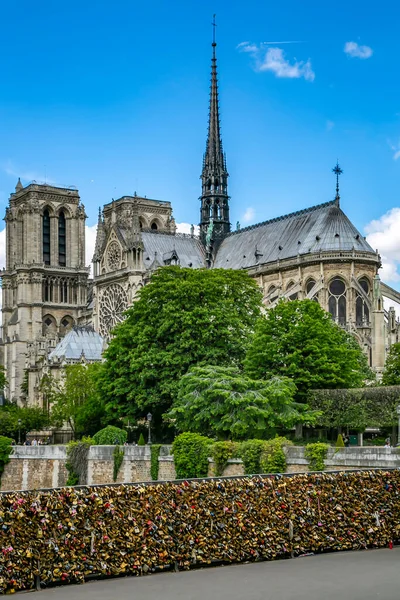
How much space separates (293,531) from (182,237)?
80.0 m

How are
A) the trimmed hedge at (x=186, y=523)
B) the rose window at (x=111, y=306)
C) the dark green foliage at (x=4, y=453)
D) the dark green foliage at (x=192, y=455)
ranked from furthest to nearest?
the rose window at (x=111, y=306)
the dark green foliage at (x=4, y=453)
the dark green foliage at (x=192, y=455)
the trimmed hedge at (x=186, y=523)

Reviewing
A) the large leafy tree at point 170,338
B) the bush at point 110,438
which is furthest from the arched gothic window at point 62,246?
the bush at point 110,438

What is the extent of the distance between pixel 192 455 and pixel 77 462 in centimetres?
824

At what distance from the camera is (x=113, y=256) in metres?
99.2

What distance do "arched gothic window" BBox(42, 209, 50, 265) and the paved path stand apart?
97.9 meters

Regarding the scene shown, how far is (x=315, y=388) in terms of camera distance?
4919 cm

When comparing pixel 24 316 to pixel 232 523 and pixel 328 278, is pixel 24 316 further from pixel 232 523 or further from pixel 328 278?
pixel 232 523

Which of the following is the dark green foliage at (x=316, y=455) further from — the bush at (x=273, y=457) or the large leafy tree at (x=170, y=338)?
the large leafy tree at (x=170, y=338)

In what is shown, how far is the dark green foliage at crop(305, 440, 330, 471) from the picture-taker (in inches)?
1367

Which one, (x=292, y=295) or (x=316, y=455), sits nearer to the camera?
(x=316, y=455)

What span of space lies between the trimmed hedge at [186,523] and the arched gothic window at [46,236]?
9628cm

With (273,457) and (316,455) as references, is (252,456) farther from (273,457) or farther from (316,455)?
(316,455)

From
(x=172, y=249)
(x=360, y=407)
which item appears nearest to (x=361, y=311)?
(x=172, y=249)

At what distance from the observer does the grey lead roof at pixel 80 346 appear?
84.7 metres
